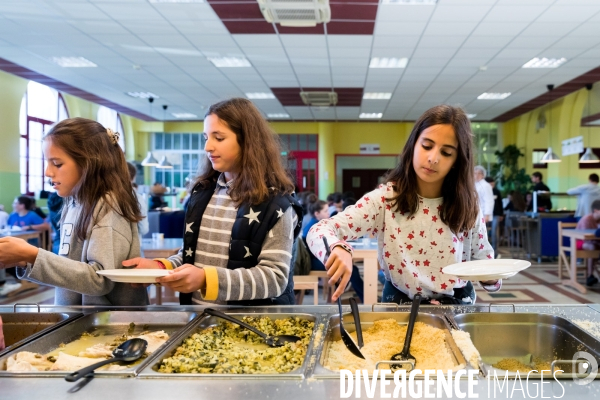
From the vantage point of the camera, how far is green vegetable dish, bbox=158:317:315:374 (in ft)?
3.03

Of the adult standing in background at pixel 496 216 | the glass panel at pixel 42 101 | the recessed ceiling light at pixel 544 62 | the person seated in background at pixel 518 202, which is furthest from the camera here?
the person seated in background at pixel 518 202

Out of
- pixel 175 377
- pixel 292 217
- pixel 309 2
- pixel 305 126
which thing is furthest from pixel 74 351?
pixel 305 126

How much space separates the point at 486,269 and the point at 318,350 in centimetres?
48

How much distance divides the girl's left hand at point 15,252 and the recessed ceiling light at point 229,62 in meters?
5.99

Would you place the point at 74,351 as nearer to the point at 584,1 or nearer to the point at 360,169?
the point at 584,1

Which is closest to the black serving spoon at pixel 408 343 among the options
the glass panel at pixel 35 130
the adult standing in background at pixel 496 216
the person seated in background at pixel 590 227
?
the person seated in background at pixel 590 227

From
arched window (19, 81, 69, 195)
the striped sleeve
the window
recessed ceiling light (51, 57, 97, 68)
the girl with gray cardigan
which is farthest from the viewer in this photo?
the window

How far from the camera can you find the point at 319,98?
9.52 metres

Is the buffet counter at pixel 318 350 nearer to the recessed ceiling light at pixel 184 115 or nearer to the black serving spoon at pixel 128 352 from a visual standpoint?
the black serving spoon at pixel 128 352

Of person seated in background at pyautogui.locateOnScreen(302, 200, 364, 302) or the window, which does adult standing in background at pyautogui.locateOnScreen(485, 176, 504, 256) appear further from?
the window

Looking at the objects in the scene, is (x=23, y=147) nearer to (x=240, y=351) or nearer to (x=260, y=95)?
(x=260, y=95)

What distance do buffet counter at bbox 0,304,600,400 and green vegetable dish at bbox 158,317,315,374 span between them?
0.03 metres

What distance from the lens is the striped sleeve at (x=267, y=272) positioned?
4.13 feet

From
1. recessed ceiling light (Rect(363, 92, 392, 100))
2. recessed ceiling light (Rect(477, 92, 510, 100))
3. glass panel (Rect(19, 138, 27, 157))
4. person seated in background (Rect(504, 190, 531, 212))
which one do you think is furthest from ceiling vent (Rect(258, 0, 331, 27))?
person seated in background (Rect(504, 190, 531, 212))
